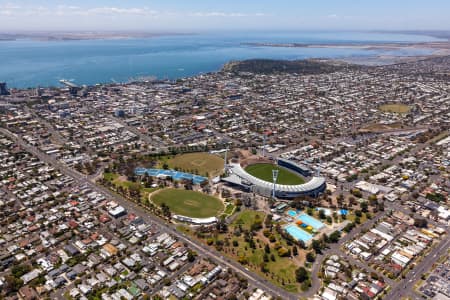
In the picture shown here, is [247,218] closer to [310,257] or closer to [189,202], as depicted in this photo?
[189,202]

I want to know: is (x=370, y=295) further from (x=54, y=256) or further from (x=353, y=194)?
(x=54, y=256)

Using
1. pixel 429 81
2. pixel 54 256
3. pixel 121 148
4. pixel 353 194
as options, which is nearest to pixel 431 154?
pixel 353 194

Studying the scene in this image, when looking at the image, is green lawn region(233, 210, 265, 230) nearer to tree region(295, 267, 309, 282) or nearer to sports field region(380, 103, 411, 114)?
tree region(295, 267, 309, 282)

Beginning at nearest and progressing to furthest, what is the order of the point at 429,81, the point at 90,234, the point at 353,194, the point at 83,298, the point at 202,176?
the point at 83,298, the point at 90,234, the point at 353,194, the point at 202,176, the point at 429,81

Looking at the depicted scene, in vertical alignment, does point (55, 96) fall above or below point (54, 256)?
above

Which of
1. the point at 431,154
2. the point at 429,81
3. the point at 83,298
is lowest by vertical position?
the point at 83,298

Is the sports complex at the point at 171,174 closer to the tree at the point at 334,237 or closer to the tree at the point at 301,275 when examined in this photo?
the tree at the point at 334,237

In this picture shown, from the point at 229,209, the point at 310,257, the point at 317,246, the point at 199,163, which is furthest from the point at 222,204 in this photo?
the point at 310,257

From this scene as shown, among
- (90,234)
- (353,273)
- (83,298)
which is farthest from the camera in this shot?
(90,234)

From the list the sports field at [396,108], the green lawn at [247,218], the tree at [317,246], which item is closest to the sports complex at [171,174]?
the green lawn at [247,218]
